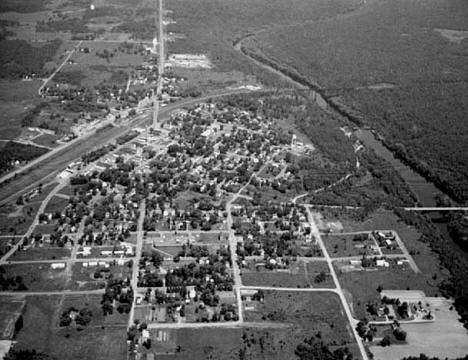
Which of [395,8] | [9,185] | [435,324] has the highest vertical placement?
[395,8]

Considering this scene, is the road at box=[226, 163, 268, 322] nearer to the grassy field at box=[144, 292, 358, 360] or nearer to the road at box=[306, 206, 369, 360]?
the grassy field at box=[144, 292, 358, 360]

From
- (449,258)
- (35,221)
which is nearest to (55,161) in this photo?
(35,221)

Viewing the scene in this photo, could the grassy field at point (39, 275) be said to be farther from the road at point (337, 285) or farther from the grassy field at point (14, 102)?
the grassy field at point (14, 102)

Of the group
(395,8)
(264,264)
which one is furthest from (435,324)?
(395,8)

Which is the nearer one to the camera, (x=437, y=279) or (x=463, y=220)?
(x=437, y=279)

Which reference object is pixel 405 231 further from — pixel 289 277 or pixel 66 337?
pixel 66 337

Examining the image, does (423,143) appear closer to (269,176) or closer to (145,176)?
(269,176)
